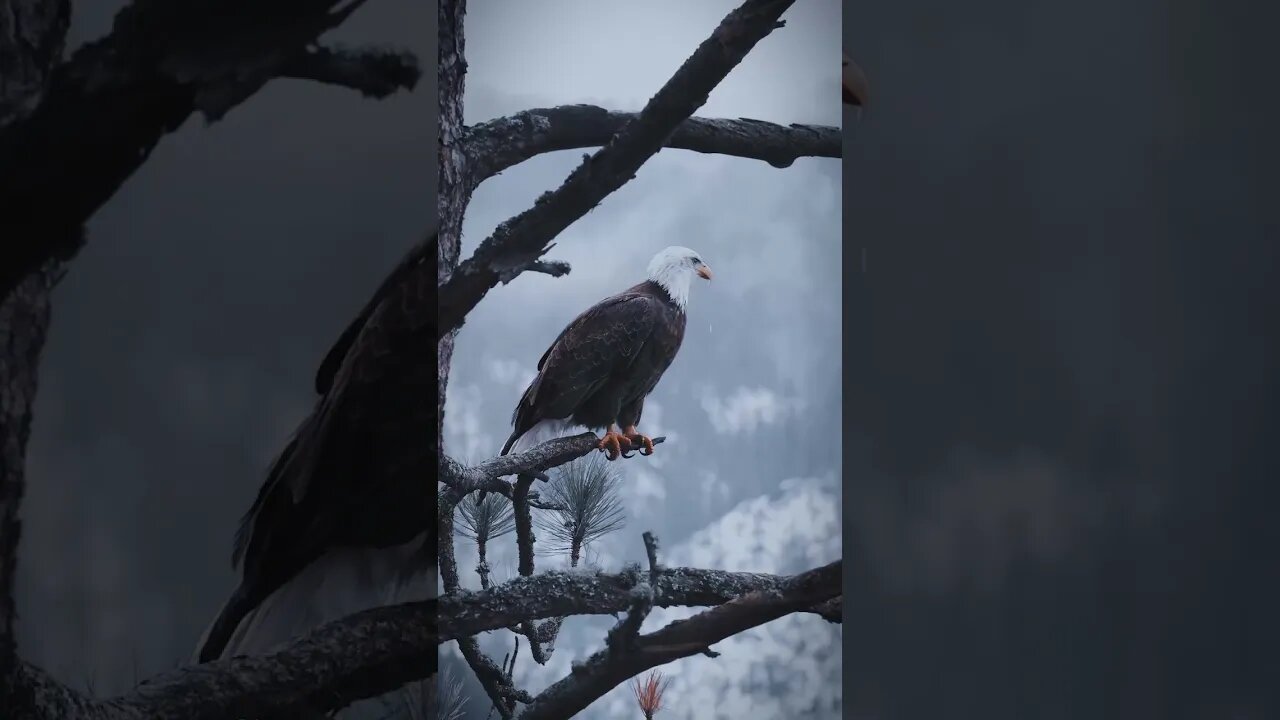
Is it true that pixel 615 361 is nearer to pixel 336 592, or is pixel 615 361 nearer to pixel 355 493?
pixel 355 493

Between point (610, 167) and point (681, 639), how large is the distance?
92cm

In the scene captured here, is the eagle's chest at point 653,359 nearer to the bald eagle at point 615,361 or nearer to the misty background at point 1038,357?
the bald eagle at point 615,361

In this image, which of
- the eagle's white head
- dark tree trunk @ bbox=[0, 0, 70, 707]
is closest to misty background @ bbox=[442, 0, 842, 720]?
the eagle's white head

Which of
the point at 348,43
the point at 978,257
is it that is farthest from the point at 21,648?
the point at 978,257

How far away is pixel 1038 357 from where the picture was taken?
2.35 meters

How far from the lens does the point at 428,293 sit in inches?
82.9

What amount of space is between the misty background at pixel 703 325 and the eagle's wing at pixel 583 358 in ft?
0.09

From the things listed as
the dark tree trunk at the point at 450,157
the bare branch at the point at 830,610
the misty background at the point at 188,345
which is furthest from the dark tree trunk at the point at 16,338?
the bare branch at the point at 830,610

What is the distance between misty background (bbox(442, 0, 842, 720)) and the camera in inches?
84.0

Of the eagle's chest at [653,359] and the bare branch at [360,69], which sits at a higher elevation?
the bare branch at [360,69]

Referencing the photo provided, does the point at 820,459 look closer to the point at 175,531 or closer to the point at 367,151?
the point at 367,151

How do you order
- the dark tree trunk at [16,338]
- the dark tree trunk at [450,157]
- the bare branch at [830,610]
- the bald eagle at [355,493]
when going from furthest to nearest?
1. the bare branch at [830,610]
2. the dark tree trunk at [450,157]
3. the bald eagle at [355,493]
4. the dark tree trunk at [16,338]

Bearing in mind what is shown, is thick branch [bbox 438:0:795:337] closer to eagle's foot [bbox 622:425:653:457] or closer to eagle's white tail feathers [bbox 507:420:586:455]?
eagle's white tail feathers [bbox 507:420:586:455]

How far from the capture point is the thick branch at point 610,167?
2.12 meters
